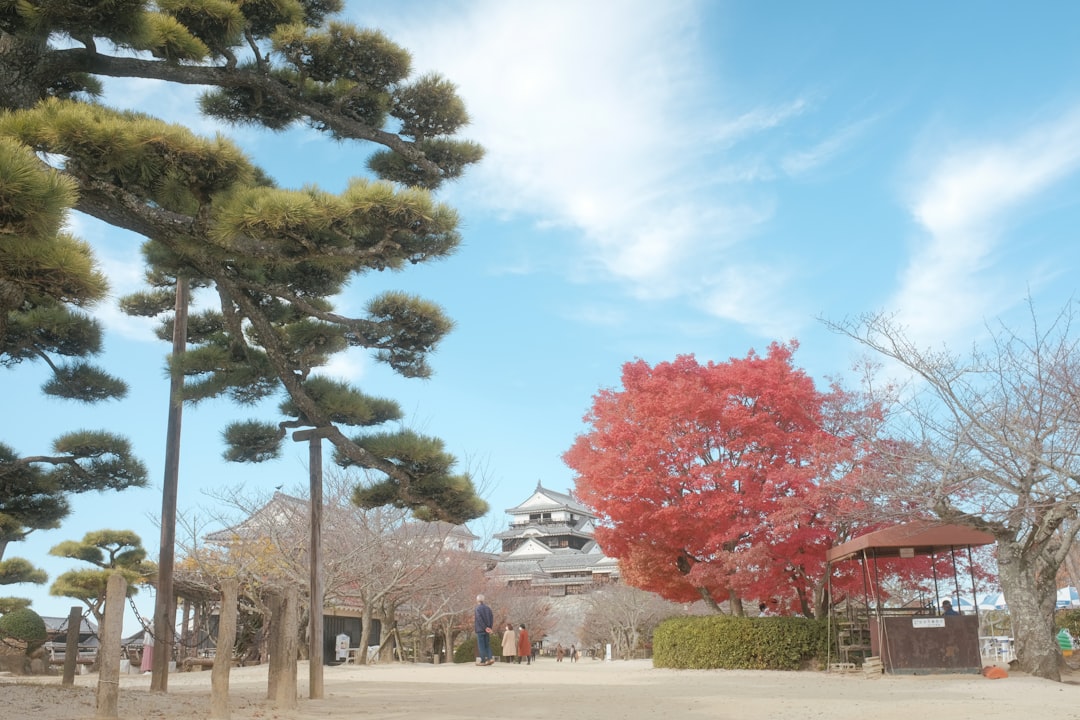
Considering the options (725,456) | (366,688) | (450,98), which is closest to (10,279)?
(450,98)

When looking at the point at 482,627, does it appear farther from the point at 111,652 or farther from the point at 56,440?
the point at 111,652

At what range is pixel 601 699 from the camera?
9.24m

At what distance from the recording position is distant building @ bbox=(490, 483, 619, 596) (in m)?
42.1

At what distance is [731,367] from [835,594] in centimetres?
457

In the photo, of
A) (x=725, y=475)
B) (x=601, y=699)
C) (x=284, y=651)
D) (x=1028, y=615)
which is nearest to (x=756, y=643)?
(x=725, y=475)

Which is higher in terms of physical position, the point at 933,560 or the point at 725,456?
the point at 725,456

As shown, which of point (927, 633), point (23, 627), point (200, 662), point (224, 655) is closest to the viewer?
point (224, 655)

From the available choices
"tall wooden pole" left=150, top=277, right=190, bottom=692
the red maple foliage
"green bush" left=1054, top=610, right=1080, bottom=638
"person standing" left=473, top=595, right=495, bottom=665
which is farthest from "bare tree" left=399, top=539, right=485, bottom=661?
"green bush" left=1054, top=610, right=1080, bottom=638

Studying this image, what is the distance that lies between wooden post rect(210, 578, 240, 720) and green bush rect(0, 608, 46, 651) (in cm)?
1271

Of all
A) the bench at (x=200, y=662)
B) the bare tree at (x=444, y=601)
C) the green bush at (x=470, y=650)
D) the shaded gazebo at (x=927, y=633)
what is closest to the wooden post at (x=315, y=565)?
the shaded gazebo at (x=927, y=633)

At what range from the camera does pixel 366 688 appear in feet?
35.9

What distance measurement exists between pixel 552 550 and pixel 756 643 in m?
34.8

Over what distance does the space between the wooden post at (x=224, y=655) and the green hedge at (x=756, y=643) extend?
977 cm

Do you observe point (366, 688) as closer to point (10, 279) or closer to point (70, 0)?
point (10, 279)
